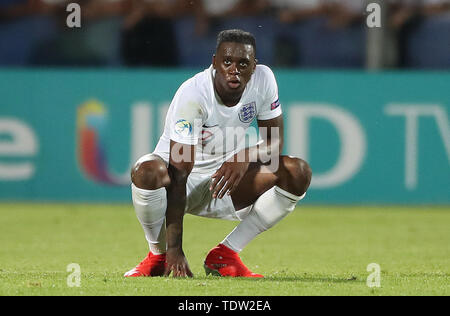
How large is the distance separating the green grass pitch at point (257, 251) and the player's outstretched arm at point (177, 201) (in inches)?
5.1

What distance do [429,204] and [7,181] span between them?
4.88 meters

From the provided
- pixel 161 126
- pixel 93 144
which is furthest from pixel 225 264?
pixel 93 144

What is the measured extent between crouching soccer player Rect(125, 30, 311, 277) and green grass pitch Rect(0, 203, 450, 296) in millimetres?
268

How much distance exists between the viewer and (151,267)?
5.64 metres

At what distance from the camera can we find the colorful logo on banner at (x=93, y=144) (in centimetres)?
1099

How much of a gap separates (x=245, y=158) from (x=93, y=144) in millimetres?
5571

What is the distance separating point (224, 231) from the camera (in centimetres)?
902

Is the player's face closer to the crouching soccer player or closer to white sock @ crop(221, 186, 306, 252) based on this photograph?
the crouching soccer player

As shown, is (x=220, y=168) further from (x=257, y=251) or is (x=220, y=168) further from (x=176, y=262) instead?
(x=257, y=251)

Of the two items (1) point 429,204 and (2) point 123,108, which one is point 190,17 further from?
(1) point 429,204

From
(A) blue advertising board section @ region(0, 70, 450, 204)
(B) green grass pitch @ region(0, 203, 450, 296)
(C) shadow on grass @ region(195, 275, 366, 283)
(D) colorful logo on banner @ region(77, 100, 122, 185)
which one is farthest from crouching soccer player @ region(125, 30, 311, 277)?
(D) colorful logo on banner @ region(77, 100, 122, 185)

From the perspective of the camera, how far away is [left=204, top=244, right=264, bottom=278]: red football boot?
18.9 ft
